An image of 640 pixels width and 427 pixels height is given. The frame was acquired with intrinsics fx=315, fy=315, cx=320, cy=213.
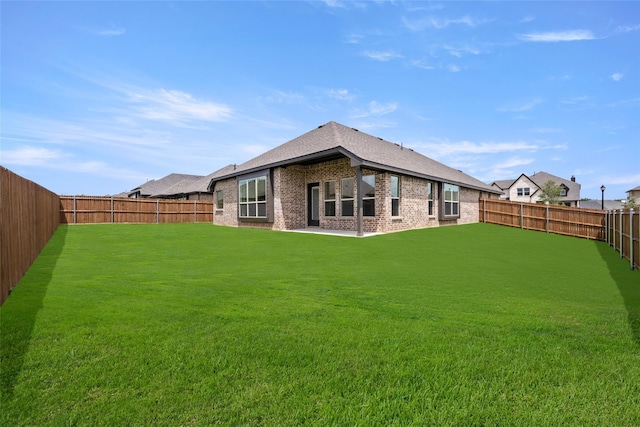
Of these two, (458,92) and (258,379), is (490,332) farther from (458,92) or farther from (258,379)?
(458,92)

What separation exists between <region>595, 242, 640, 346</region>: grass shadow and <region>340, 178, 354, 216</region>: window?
953 centimetres

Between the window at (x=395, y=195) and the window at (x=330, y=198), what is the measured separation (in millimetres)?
2938

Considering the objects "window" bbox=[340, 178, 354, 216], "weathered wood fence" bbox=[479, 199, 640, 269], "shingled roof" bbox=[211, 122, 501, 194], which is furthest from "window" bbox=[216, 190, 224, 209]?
"weathered wood fence" bbox=[479, 199, 640, 269]

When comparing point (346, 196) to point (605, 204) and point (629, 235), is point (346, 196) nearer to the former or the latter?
point (629, 235)

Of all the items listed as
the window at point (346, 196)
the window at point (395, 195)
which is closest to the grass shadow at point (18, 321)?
the window at point (346, 196)

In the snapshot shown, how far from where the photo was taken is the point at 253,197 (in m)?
18.3

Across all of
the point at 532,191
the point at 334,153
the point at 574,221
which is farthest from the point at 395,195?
the point at 532,191

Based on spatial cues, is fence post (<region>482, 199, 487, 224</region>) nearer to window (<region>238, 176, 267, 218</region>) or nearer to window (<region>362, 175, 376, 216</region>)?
window (<region>362, 175, 376, 216</region>)

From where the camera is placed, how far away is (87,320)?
3635 millimetres

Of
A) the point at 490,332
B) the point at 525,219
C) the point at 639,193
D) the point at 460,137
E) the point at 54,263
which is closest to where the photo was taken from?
the point at 490,332

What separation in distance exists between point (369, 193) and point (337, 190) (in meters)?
1.77

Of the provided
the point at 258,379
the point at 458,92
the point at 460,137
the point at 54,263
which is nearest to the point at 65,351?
the point at 258,379

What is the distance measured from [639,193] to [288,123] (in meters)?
68.0

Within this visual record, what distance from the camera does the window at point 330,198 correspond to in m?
16.3
